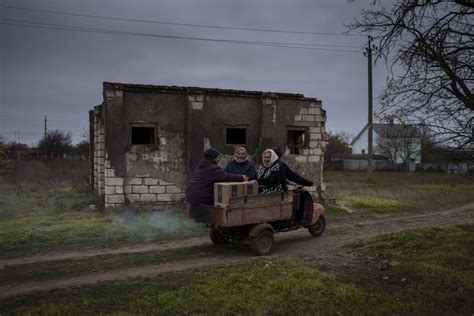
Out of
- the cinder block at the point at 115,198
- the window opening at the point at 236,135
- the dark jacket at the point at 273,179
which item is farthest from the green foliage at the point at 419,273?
the window opening at the point at 236,135

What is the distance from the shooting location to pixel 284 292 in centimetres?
601

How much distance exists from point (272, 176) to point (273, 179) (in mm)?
65

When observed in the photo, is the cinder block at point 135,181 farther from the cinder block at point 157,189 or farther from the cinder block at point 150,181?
the cinder block at point 157,189

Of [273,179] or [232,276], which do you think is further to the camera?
[273,179]

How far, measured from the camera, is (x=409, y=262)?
7723 millimetres

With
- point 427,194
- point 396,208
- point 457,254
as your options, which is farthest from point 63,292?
point 427,194

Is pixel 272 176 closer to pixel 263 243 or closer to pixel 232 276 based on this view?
pixel 263 243

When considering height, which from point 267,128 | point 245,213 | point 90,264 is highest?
point 267,128

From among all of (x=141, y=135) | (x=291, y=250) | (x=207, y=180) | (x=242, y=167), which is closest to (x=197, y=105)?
(x=141, y=135)

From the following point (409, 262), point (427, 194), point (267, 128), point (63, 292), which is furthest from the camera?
point (427, 194)

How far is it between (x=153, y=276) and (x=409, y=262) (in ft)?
14.5

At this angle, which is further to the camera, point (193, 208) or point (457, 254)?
point (193, 208)

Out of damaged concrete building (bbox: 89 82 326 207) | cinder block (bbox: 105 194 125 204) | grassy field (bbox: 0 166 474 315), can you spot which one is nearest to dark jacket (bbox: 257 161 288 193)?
grassy field (bbox: 0 166 474 315)

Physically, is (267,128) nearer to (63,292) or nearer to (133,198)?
(133,198)
